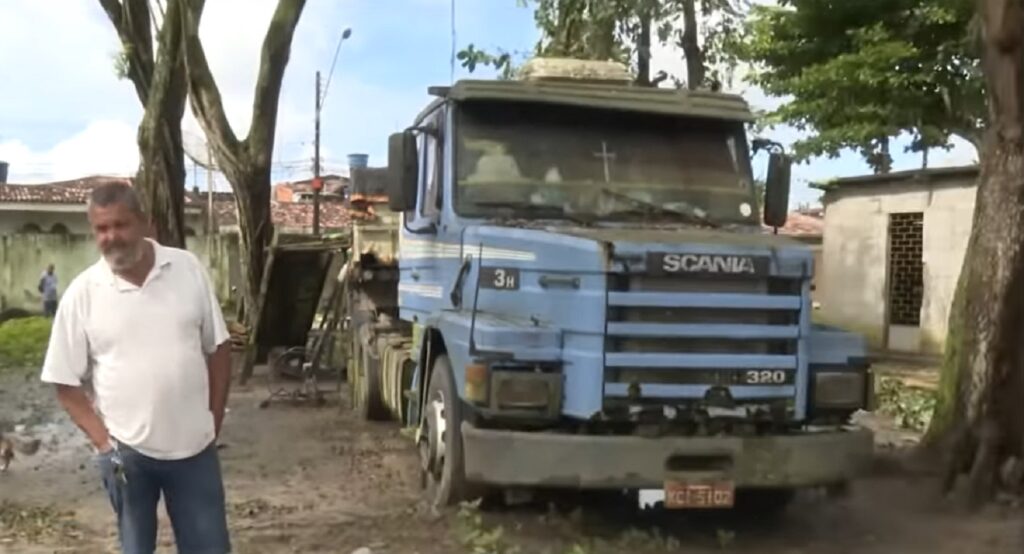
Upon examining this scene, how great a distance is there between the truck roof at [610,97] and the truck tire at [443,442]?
1.70 m

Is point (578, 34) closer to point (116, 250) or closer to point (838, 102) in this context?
point (838, 102)

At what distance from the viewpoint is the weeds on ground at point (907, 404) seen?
38.7ft

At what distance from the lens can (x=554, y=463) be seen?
6301mm

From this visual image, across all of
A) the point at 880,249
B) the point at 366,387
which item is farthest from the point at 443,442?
the point at 880,249

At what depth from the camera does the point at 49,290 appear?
28703 millimetres

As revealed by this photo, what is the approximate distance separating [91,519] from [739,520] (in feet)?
13.1

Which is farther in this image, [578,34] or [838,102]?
[838,102]

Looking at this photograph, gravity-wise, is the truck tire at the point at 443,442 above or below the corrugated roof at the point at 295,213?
below

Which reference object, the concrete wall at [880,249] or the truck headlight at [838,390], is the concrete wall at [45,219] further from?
the truck headlight at [838,390]

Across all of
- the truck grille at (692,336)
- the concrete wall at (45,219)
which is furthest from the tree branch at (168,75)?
the concrete wall at (45,219)

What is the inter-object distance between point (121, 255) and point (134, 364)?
37 centimetres

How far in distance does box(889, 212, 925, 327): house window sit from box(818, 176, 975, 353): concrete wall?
0.13 meters

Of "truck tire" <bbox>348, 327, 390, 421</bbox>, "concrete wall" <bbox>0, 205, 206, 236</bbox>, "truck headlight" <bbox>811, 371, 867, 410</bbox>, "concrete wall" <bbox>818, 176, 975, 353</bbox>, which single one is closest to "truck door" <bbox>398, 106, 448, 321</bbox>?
"truck tire" <bbox>348, 327, 390, 421</bbox>

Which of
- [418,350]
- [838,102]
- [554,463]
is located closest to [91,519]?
[418,350]
